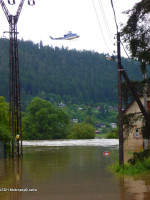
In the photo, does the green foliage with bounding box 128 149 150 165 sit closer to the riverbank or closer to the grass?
the riverbank

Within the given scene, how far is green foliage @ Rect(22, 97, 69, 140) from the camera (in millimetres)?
107438

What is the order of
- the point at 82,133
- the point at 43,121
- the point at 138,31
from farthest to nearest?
the point at 43,121
the point at 82,133
the point at 138,31

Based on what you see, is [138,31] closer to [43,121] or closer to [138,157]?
[138,157]

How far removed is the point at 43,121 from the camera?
10950 cm

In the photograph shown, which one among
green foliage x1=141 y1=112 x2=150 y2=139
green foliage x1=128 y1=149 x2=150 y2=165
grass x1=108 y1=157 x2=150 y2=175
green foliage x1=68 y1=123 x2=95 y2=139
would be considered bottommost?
green foliage x1=68 y1=123 x2=95 y2=139

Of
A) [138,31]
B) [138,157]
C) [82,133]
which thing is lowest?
[82,133]

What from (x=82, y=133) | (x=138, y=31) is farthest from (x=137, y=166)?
(x=82, y=133)

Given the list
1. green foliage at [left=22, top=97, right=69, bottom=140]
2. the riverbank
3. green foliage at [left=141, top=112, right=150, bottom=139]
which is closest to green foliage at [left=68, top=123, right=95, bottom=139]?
green foliage at [left=22, top=97, right=69, bottom=140]

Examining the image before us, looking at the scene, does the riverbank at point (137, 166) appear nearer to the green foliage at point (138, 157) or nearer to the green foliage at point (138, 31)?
the green foliage at point (138, 157)

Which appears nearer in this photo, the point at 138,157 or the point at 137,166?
the point at 137,166

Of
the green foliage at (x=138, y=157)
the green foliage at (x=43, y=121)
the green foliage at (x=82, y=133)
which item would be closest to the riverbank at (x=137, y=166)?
the green foliage at (x=138, y=157)

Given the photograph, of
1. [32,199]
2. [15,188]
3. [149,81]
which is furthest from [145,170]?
[32,199]

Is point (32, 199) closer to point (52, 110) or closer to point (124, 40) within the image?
point (124, 40)

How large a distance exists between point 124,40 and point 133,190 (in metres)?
8.15
